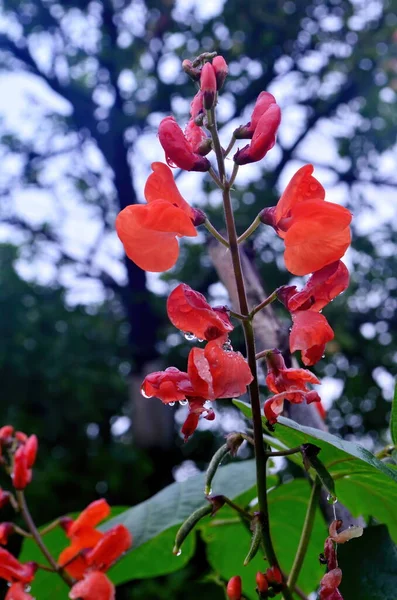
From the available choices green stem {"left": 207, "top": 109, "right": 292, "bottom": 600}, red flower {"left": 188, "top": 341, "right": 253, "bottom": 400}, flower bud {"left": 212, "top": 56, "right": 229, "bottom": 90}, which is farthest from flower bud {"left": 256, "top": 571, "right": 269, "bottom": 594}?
flower bud {"left": 212, "top": 56, "right": 229, "bottom": 90}

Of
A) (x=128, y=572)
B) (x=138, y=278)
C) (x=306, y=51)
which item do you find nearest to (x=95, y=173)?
(x=138, y=278)

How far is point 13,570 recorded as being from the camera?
62 centimetres

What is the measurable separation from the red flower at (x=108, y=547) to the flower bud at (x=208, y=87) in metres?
0.44

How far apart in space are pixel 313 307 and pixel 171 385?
0.11 metres

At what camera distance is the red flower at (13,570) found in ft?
2.03

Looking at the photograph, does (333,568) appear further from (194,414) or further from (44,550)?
(44,550)

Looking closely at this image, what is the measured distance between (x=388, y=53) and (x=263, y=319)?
5380mm

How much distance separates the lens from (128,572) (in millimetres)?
844

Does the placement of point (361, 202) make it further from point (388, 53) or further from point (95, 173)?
point (95, 173)

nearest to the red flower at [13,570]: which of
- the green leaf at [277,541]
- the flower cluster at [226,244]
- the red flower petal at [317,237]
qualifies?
the green leaf at [277,541]

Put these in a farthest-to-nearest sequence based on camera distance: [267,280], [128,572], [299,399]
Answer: [267,280] < [128,572] < [299,399]

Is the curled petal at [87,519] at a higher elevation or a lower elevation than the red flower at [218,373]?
lower

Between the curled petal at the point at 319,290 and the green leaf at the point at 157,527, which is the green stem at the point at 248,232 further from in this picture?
the green leaf at the point at 157,527

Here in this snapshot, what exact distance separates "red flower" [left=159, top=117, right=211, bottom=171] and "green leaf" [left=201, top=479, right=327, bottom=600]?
1.57 feet
